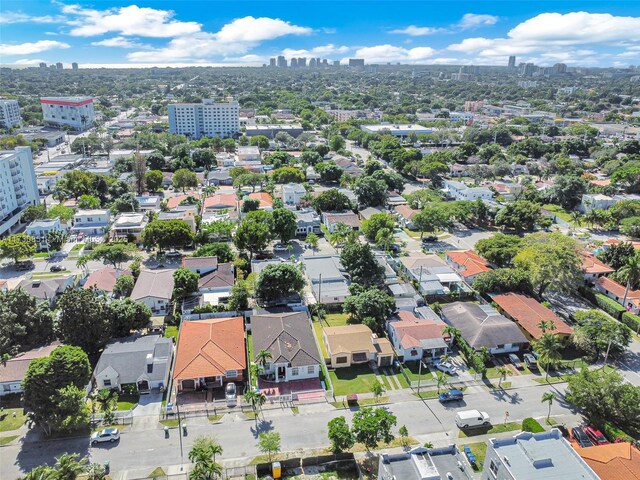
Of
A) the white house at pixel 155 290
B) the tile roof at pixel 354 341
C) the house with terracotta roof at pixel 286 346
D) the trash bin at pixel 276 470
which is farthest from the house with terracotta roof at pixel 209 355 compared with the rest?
the trash bin at pixel 276 470

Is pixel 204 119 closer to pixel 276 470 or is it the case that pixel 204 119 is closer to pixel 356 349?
pixel 356 349

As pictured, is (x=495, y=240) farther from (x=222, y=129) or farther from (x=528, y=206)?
(x=222, y=129)

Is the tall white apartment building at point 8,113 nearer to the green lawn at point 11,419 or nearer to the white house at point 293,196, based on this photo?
the white house at point 293,196

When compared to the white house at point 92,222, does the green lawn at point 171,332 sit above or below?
below

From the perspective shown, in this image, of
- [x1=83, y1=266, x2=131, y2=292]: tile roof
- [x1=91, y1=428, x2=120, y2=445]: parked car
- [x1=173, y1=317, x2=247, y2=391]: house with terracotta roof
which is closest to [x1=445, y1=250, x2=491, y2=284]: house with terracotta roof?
[x1=173, y1=317, x2=247, y2=391]: house with terracotta roof

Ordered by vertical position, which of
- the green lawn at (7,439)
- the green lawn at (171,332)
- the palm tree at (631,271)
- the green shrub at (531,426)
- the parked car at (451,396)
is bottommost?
the green lawn at (7,439)

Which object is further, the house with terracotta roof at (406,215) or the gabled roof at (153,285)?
the house with terracotta roof at (406,215)

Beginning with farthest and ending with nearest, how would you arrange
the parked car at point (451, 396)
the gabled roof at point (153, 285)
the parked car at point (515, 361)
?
the gabled roof at point (153, 285) → the parked car at point (515, 361) → the parked car at point (451, 396)

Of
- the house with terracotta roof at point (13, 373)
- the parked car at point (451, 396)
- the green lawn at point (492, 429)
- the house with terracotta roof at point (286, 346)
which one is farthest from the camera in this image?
the house with terracotta roof at point (286, 346)

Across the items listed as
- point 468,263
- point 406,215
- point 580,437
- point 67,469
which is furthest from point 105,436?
point 406,215
